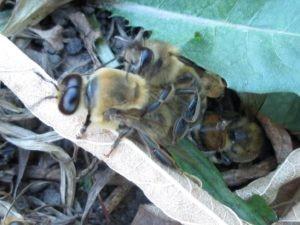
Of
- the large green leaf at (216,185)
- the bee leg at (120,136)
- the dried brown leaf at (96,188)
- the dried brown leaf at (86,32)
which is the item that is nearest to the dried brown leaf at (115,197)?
the dried brown leaf at (96,188)

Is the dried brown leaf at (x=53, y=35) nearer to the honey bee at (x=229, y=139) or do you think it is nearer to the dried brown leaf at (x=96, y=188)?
the dried brown leaf at (x=96, y=188)

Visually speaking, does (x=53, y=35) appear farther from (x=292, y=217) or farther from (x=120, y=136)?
(x=292, y=217)

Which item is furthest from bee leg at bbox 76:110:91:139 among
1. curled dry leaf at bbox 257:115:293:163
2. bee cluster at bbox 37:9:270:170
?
curled dry leaf at bbox 257:115:293:163

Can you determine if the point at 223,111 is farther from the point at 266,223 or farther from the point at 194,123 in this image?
the point at 266,223

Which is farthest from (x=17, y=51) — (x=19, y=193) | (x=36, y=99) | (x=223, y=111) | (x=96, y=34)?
(x=223, y=111)

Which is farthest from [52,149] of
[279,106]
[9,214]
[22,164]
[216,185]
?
[279,106]

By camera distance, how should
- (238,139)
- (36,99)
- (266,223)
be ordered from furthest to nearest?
1. (238,139)
2. (266,223)
3. (36,99)

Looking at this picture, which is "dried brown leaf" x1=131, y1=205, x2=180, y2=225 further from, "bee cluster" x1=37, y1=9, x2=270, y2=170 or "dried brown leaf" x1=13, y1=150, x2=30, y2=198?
"dried brown leaf" x1=13, y1=150, x2=30, y2=198
